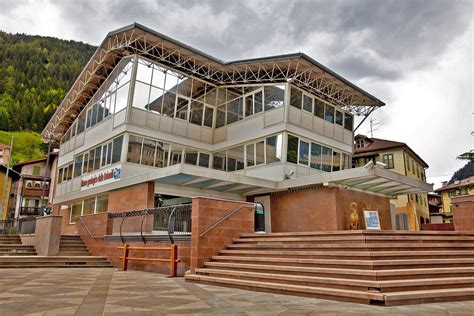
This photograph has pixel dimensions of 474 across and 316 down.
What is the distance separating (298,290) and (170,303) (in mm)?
2601

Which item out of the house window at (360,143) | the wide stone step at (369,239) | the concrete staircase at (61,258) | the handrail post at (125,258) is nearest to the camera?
the wide stone step at (369,239)

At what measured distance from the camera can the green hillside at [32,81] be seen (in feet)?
291

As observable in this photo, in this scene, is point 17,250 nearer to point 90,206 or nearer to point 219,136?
point 90,206

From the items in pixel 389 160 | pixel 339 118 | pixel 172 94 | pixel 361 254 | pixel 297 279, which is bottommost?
pixel 297 279

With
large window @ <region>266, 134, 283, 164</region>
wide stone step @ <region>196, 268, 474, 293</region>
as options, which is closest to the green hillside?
large window @ <region>266, 134, 283, 164</region>

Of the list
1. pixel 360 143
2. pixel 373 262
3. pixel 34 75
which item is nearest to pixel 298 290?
pixel 373 262

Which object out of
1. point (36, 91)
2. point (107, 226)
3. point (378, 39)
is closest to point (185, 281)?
point (107, 226)

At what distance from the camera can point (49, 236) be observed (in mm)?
16328

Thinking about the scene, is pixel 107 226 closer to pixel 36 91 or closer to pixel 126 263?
pixel 126 263

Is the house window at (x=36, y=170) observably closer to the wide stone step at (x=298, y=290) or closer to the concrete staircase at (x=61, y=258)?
the concrete staircase at (x=61, y=258)

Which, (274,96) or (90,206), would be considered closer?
(274,96)

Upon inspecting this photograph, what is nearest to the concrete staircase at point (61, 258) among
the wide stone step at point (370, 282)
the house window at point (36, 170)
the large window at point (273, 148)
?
the large window at point (273, 148)

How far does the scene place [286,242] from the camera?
1018cm

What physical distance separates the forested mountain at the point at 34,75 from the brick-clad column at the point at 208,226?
9502 centimetres
